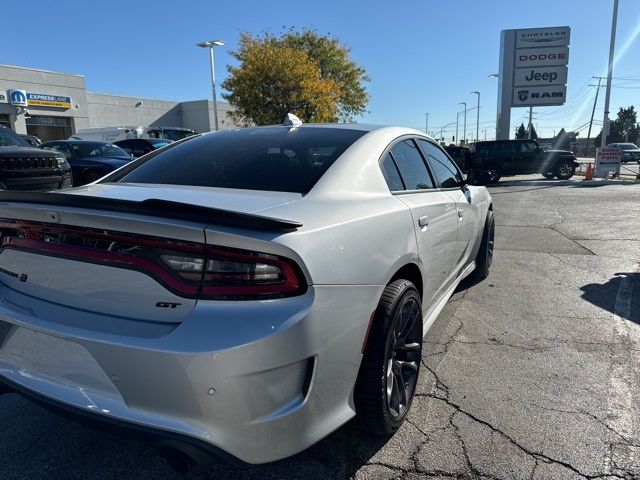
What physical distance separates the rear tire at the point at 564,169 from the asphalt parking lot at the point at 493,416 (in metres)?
17.5

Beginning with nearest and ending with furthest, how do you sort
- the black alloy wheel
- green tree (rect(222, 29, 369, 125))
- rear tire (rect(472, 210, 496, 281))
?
the black alloy wheel, rear tire (rect(472, 210, 496, 281)), green tree (rect(222, 29, 369, 125))

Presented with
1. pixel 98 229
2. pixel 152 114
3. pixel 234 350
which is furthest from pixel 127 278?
pixel 152 114

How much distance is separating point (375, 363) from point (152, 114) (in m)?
45.9

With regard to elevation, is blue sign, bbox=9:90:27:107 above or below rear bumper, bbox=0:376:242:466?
above

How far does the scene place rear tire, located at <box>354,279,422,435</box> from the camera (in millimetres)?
2209

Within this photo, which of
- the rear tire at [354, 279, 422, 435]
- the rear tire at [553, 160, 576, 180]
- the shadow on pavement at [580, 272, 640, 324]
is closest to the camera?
the rear tire at [354, 279, 422, 435]

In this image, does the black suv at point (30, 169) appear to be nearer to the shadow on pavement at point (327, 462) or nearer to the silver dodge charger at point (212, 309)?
the silver dodge charger at point (212, 309)

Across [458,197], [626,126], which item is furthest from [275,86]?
[626,126]

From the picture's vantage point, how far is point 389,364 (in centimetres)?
239

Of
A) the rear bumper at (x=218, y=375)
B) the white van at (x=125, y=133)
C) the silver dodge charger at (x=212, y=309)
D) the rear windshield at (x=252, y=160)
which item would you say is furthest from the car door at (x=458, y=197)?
the white van at (x=125, y=133)

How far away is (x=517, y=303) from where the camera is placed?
4625mm

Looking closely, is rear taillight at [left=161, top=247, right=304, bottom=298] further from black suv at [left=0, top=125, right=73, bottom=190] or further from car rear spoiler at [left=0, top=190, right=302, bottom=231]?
black suv at [left=0, top=125, right=73, bottom=190]

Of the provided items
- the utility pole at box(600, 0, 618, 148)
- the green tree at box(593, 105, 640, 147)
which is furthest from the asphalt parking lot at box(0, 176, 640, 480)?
the green tree at box(593, 105, 640, 147)

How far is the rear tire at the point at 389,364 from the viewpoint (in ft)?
7.25
